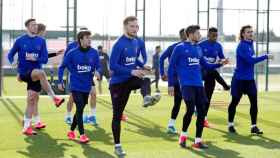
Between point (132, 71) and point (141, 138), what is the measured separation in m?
2.30

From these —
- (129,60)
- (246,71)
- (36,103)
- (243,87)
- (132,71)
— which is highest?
(129,60)

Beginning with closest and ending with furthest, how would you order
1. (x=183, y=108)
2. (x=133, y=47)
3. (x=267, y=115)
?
1. (x=133, y=47)
2. (x=267, y=115)
3. (x=183, y=108)

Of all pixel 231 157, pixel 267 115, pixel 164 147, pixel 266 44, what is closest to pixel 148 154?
pixel 164 147

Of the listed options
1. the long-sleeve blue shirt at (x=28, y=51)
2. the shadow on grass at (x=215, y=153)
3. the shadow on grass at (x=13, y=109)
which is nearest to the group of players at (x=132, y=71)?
the long-sleeve blue shirt at (x=28, y=51)

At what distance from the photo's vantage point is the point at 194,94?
26.0ft

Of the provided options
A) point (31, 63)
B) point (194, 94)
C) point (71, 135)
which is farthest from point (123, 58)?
point (31, 63)

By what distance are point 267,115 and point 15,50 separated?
19.5 ft

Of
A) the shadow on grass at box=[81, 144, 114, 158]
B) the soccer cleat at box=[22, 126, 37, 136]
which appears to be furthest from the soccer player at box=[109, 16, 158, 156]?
the soccer cleat at box=[22, 126, 37, 136]

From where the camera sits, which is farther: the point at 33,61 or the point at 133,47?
the point at 33,61

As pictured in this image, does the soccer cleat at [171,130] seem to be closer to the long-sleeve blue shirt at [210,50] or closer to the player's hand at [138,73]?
the long-sleeve blue shirt at [210,50]

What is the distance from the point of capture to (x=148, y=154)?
7.52 m

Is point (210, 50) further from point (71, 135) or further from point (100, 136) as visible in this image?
point (71, 135)

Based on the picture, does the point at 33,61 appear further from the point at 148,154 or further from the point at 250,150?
the point at 250,150

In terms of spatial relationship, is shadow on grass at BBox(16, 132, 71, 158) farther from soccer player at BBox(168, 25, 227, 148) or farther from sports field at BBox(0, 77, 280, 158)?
soccer player at BBox(168, 25, 227, 148)
